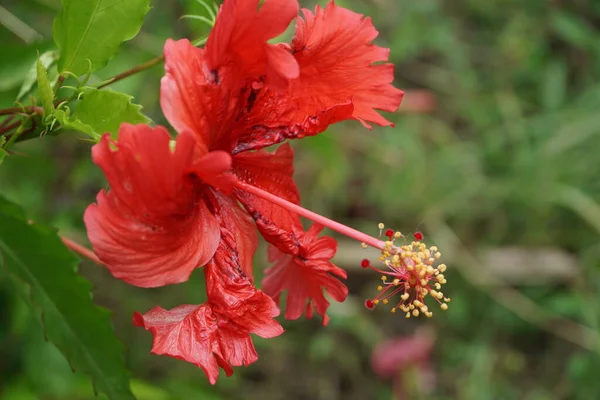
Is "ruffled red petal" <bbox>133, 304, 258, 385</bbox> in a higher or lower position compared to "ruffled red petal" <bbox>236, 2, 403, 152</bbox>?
lower

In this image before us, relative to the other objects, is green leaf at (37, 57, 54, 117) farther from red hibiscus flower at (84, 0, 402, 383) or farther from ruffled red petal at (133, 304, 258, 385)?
ruffled red petal at (133, 304, 258, 385)

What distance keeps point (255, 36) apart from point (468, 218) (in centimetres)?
169

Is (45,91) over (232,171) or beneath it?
over

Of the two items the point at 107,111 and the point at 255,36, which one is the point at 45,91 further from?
the point at 255,36

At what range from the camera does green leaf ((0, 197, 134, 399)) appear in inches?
30.1

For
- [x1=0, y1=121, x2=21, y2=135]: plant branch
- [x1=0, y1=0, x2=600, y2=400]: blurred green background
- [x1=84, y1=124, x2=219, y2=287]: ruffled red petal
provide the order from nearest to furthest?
[x1=84, y1=124, x2=219, y2=287]: ruffled red petal, [x1=0, y1=121, x2=21, y2=135]: plant branch, [x1=0, y1=0, x2=600, y2=400]: blurred green background

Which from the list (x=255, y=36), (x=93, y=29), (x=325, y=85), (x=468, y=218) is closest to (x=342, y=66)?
(x=325, y=85)

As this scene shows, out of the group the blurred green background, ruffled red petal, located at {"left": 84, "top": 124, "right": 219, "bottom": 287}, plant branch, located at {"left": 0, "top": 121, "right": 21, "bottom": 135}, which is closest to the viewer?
ruffled red petal, located at {"left": 84, "top": 124, "right": 219, "bottom": 287}

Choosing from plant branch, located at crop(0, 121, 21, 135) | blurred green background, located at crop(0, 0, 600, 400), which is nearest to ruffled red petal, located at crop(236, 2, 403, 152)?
plant branch, located at crop(0, 121, 21, 135)

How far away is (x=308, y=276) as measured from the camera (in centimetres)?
81

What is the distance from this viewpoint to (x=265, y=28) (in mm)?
674

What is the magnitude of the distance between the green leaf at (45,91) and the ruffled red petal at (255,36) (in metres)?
0.15

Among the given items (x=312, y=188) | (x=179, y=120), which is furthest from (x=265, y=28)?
(x=312, y=188)

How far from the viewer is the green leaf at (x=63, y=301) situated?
2.51 feet
